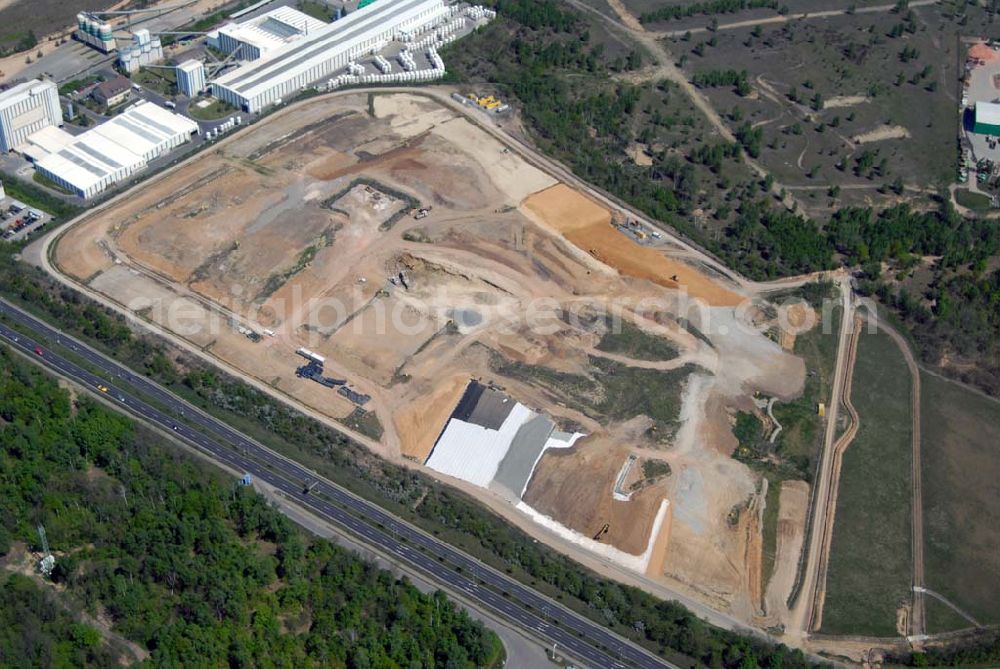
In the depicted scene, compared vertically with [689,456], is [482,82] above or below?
above

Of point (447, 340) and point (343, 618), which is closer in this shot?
point (343, 618)

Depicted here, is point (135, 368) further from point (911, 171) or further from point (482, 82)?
point (911, 171)

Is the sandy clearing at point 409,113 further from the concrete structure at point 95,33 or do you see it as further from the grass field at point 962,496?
the grass field at point 962,496

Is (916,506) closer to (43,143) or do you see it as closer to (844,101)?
(844,101)

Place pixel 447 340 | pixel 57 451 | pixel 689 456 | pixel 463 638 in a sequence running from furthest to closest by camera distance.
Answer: pixel 447 340 < pixel 689 456 < pixel 57 451 < pixel 463 638

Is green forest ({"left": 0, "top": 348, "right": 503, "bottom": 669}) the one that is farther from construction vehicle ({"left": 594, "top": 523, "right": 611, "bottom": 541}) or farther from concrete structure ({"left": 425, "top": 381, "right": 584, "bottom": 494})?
concrete structure ({"left": 425, "top": 381, "right": 584, "bottom": 494})

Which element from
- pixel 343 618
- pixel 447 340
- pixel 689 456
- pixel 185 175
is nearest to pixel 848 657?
pixel 689 456

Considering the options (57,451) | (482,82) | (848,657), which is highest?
(482,82)

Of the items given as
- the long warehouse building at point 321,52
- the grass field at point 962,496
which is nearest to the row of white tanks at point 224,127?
the long warehouse building at point 321,52
